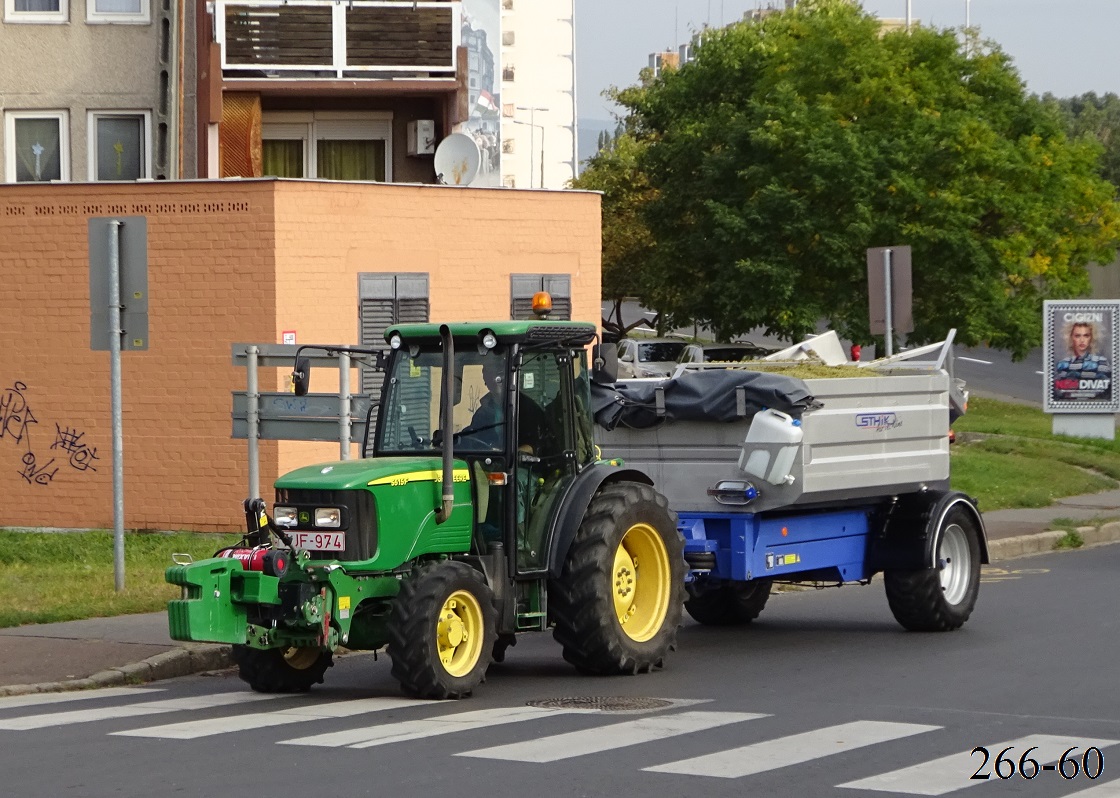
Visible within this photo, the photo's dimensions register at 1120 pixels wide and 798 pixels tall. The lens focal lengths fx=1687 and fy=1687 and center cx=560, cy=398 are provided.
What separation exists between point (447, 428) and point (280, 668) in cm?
188

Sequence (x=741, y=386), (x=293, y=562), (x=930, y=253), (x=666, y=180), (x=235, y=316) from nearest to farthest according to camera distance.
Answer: (x=293, y=562) < (x=741, y=386) < (x=235, y=316) < (x=930, y=253) < (x=666, y=180)

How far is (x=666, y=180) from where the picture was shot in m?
43.4

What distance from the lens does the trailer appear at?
12023mm

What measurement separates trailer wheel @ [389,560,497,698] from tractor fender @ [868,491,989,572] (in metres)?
4.05

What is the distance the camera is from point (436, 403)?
11062 millimetres

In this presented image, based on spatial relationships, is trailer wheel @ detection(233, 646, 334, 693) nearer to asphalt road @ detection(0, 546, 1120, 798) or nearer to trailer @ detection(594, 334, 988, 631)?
asphalt road @ detection(0, 546, 1120, 798)

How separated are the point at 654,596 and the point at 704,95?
1337 inches

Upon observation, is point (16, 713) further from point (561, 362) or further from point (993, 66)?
point (993, 66)

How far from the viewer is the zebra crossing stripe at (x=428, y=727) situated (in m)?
8.86

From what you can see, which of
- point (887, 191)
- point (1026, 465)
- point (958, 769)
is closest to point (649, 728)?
point (958, 769)

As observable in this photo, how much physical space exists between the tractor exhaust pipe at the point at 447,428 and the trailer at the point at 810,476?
91.7 inches

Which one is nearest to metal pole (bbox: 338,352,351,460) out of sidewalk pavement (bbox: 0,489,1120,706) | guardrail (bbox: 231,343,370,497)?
guardrail (bbox: 231,343,370,497)

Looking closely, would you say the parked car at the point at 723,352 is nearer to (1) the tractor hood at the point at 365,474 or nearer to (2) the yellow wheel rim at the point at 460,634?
(1) the tractor hood at the point at 365,474

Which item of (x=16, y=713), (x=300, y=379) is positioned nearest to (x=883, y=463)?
(x=300, y=379)
